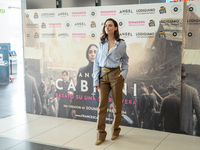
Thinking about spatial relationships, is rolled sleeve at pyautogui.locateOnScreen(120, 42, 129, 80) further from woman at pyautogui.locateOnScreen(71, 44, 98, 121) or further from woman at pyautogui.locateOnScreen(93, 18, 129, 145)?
woman at pyautogui.locateOnScreen(71, 44, 98, 121)

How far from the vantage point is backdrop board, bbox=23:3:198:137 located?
3732 mm

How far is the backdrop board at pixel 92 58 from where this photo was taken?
147 inches

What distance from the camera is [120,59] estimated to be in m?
3.51

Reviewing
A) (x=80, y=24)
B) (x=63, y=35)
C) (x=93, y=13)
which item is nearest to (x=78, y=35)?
(x=80, y=24)

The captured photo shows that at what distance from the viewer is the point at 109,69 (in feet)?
11.1

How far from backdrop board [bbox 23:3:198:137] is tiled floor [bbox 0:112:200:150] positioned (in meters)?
0.26

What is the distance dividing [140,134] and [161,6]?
5.84ft

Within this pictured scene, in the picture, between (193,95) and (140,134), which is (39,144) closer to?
(140,134)

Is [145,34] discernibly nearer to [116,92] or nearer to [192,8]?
[192,8]

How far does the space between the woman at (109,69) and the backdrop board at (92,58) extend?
546mm

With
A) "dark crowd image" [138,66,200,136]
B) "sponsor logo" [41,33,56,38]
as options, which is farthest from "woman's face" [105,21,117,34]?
"sponsor logo" [41,33,56,38]

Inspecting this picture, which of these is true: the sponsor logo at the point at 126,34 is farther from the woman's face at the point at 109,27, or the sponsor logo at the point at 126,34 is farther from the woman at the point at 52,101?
the woman at the point at 52,101

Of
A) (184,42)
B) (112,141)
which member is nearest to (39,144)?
(112,141)

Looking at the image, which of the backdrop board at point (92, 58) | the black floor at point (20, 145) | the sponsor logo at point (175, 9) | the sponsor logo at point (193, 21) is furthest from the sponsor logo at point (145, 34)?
the black floor at point (20, 145)
